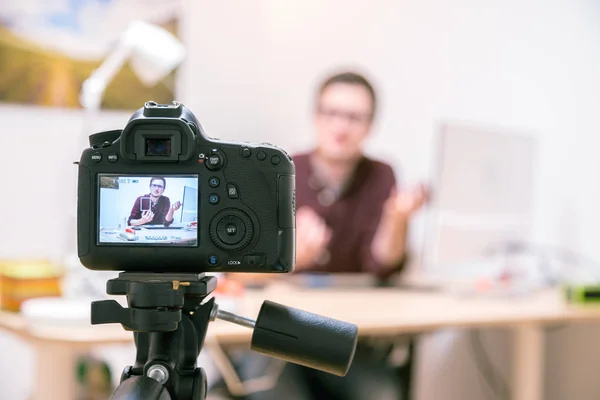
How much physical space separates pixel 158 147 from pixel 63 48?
1.65 meters

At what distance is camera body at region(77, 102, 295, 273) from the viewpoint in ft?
1.84

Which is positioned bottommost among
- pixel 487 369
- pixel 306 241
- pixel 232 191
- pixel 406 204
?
pixel 487 369

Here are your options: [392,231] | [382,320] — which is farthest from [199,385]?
[392,231]

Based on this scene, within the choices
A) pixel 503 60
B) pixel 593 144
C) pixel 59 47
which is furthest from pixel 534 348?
pixel 59 47

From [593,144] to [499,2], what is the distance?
65 centimetres

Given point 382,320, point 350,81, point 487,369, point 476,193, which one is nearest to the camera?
point 382,320

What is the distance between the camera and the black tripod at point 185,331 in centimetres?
53

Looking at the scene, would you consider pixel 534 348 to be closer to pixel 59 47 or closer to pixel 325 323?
pixel 325 323

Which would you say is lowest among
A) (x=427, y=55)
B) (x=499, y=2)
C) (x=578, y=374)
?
(x=578, y=374)

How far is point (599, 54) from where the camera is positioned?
250 centimetres

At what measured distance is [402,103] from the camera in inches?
96.5

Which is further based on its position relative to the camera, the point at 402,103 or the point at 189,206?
the point at 402,103

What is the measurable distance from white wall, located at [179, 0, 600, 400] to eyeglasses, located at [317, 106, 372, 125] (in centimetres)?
23

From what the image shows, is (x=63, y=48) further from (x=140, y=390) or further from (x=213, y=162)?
(x=140, y=390)
